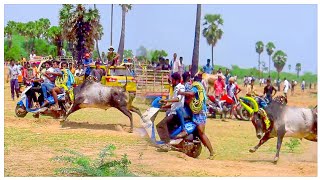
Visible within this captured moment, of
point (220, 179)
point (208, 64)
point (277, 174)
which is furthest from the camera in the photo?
point (208, 64)

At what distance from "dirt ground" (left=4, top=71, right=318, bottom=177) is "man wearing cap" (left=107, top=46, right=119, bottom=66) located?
7.19 feet

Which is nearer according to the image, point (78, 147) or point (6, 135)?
point (78, 147)

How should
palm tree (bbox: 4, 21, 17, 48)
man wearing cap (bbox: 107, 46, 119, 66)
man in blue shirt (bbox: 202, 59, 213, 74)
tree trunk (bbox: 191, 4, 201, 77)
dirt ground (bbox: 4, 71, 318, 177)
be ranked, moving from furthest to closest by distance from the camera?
palm tree (bbox: 4, 21, 17, 48) < tree trunk (bbox: 191, 4, 201, 77) < man in blue shirt (bbox: 202, 59, 213, 74) < man wearing cap (bbox: 107, 46, 119, 66) < dirt ground (bbox: 4, 71, 318, 177)

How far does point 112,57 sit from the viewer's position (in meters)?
18.9

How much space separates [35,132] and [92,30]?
7.73 m

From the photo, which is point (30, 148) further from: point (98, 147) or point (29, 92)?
point (29, 92)

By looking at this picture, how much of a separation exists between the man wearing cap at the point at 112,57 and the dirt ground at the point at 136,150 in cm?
219

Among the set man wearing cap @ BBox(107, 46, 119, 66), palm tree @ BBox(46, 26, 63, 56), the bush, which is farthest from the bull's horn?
palm tree @ BBox(46, 26, 63, 56)

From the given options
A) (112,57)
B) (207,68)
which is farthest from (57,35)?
(207,68)

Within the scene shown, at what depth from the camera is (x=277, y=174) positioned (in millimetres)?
8781

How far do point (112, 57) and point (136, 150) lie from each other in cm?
853

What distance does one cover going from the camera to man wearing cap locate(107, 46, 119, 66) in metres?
18.3

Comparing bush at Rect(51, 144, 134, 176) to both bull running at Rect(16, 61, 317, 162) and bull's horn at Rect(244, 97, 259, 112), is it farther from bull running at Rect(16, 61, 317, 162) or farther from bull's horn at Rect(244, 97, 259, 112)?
bull's horn at Rect(244, 97, 259, 112)

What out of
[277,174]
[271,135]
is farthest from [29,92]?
[277,174]
